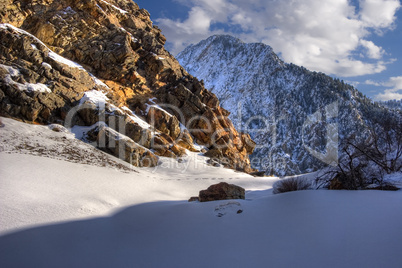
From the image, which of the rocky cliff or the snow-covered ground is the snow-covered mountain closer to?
the rocky cliff

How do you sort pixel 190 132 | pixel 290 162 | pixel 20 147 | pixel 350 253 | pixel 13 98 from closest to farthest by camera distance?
pixel 350 253 → pixel 20 147 → pixel 13 98 → pixel 190 132 → pixel 290 162

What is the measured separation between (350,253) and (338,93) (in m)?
136

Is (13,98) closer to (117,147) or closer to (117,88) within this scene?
(117,147)

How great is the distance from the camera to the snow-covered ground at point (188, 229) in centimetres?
453

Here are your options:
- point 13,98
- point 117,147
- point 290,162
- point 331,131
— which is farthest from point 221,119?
point 331,131

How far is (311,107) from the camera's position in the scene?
124812 mm

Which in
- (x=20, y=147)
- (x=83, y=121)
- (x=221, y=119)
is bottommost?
(x=20, y=147)

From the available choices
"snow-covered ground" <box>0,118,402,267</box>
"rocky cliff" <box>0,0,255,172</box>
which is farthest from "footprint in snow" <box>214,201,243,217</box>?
"rocky cliff" <box>0,0,255,172</box>

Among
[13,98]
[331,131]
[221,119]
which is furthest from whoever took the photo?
[331,131]

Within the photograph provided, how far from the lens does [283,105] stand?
416 ft

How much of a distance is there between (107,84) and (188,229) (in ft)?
89.1

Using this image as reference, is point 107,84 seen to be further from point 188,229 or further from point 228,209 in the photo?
point 188,229

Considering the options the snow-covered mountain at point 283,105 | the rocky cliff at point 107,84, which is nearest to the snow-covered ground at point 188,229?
the rocky cliff at point 107,84

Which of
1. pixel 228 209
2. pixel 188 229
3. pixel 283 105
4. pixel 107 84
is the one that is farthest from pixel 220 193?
pixel 283 105
